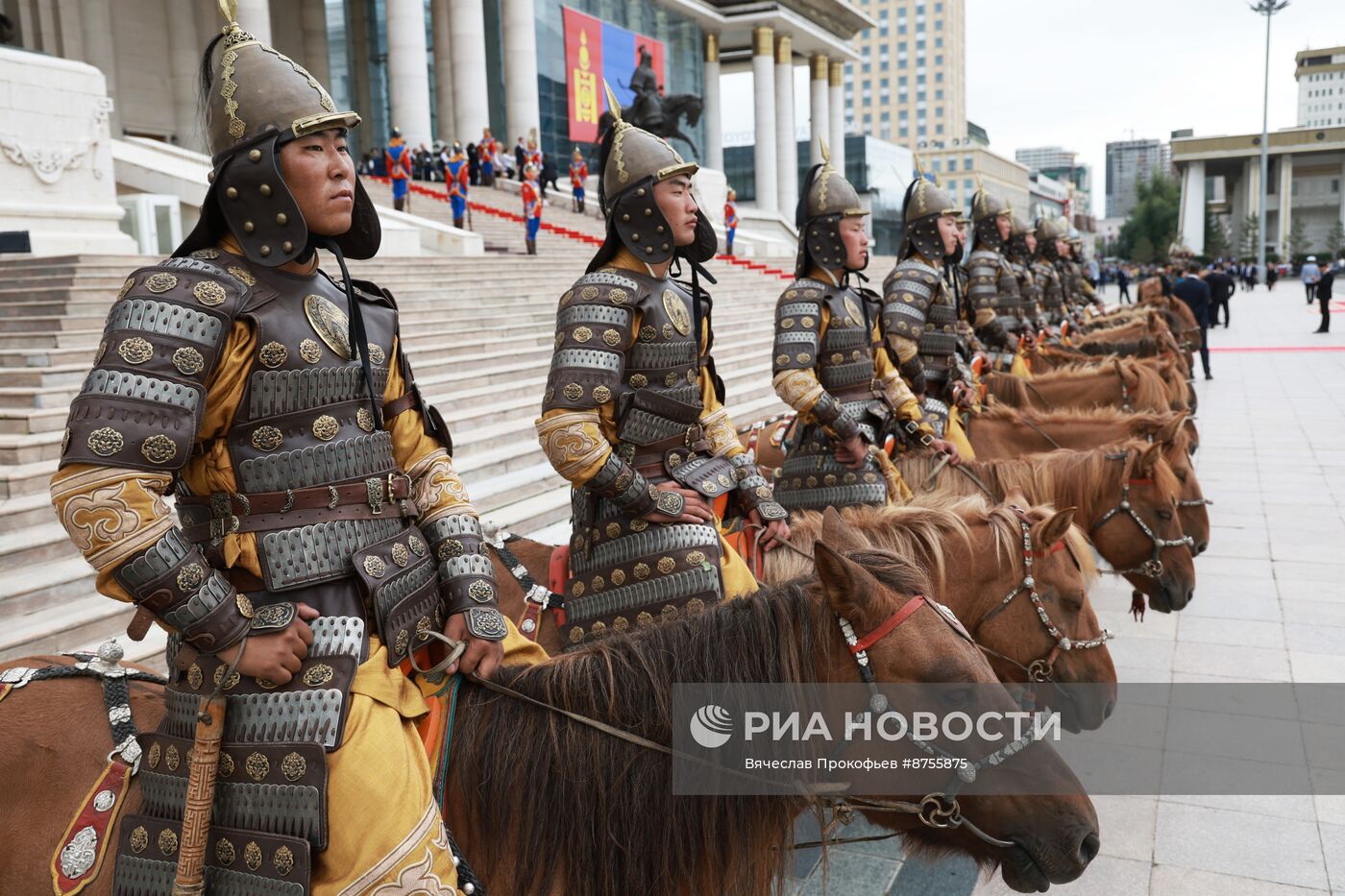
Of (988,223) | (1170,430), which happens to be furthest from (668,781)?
(988,223)

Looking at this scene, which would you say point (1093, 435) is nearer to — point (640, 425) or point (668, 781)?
point (640, 425)

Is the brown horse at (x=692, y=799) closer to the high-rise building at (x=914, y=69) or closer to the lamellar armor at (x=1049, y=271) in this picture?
the lamellar armor at (x=1049, y=271)

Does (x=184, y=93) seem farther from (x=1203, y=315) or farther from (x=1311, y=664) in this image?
(x=1311, y=664)

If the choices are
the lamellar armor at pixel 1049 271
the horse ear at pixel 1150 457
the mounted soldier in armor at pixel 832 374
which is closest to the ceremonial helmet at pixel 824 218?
the mounted soldier in armor at pixel 832 374

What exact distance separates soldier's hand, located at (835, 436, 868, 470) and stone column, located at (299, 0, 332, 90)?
35.9 m

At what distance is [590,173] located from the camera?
39875 mm

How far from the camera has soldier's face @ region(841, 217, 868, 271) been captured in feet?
18.3

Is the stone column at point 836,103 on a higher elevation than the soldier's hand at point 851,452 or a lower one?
higher

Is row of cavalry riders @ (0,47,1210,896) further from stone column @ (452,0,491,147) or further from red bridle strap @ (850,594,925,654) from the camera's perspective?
stone column @ (452,0,491,147)

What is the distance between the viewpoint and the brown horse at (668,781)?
2180 millimetres

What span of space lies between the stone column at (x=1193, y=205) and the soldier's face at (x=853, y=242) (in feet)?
286

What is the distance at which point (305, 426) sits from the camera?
2289 mm

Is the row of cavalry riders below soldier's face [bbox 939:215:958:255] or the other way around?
below

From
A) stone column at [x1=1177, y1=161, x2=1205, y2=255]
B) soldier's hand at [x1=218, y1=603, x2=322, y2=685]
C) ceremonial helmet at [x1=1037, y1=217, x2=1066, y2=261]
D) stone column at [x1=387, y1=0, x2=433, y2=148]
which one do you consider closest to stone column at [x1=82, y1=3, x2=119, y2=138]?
stone column at [x1=387, y1=0, x2=433, y2=148]
